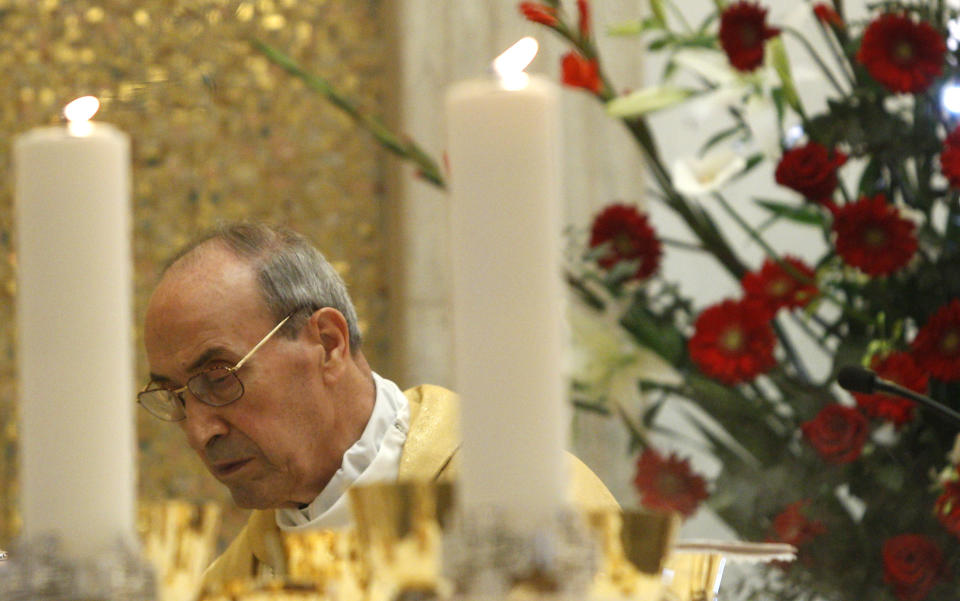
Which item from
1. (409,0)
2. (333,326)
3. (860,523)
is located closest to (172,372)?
(333,326)

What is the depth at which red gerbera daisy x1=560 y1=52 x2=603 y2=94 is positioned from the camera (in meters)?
1.97

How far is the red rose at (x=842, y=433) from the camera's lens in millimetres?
1942

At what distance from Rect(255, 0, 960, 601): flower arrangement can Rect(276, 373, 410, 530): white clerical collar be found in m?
0.30

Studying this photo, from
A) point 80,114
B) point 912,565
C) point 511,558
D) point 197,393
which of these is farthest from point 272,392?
point 511,558

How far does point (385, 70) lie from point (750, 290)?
5.89ft

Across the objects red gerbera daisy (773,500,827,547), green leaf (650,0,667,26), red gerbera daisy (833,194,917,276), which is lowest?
red gerbera daisy (773,500,827,547)

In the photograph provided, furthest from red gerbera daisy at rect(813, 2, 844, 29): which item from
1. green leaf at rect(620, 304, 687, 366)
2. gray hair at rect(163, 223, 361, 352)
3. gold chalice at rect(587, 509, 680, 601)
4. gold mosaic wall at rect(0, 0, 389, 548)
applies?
gold chalice at rect(587, 509, 680, 601)

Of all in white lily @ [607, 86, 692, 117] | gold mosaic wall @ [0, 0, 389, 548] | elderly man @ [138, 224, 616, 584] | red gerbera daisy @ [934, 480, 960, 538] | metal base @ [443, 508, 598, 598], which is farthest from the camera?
gold mosaic wall @ [0, 0, 389, 548]

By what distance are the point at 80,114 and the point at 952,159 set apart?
5.14ft

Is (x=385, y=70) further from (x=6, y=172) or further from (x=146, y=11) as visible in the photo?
(x=6, y=172)

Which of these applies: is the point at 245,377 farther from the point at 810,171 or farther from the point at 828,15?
the point at 828,15


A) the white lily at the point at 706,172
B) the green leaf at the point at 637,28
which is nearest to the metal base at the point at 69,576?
the white lily at the point at 706,172

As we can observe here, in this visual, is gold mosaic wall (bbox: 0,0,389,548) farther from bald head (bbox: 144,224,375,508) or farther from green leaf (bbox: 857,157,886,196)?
green leaf (bbox: 857,157,886,196)

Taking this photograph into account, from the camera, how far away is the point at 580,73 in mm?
1970
